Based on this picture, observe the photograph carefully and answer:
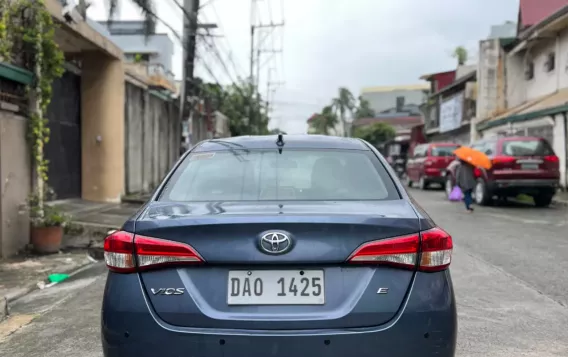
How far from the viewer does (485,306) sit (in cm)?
505

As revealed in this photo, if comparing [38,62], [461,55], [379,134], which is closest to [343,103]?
[379,134]

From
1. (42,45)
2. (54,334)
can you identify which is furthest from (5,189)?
(54,334)

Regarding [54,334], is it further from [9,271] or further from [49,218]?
[49,218]

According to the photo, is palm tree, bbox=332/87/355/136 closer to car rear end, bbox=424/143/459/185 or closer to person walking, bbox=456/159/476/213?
car rear end, bbox=424/143/459/185

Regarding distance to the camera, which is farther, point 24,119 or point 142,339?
point 24,119

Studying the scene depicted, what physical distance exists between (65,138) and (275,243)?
37.5ft

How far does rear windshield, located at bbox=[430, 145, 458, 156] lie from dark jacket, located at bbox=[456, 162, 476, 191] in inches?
292

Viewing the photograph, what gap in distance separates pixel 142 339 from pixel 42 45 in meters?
6.84

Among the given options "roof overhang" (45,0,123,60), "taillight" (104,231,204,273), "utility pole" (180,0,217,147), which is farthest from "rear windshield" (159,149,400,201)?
"utility pole" (180,0,217,147)

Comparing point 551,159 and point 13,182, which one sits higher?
point 551,159

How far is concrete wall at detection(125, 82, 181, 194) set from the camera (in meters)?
15.1

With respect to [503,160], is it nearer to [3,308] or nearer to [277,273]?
[3,308]

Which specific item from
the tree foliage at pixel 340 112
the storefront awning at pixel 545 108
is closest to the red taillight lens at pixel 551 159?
the storefront awning at pixel 545 108

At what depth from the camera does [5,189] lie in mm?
7445
